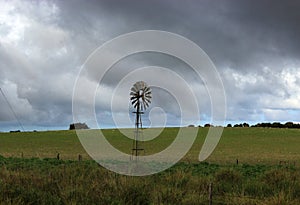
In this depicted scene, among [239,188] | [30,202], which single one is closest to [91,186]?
[30,202]

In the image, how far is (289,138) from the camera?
7081 centimetres

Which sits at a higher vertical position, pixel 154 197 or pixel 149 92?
pixel 149 92

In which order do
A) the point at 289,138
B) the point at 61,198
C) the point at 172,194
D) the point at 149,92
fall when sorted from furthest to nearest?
the point at 289,138
the point at 149,92
the point at 172,194
the point at 61,198

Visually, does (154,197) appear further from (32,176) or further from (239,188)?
(32,176)

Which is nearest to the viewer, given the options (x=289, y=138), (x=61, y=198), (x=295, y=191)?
(x=61, y=198)

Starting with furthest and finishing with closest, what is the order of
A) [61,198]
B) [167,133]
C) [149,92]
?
1. [167,133]
2. [149,92]
3. [61,198]

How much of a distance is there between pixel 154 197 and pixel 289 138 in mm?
64499

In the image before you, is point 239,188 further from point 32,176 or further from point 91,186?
point 32,176

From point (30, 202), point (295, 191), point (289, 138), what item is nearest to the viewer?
point (30, 202)

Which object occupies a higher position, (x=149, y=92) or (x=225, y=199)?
(x=149, y=92)

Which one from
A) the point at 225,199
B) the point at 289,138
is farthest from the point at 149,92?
the point at 289,138

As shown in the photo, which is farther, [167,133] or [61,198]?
[167,133]

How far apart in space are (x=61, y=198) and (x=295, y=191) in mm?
7510

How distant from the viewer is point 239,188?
1377 cm
